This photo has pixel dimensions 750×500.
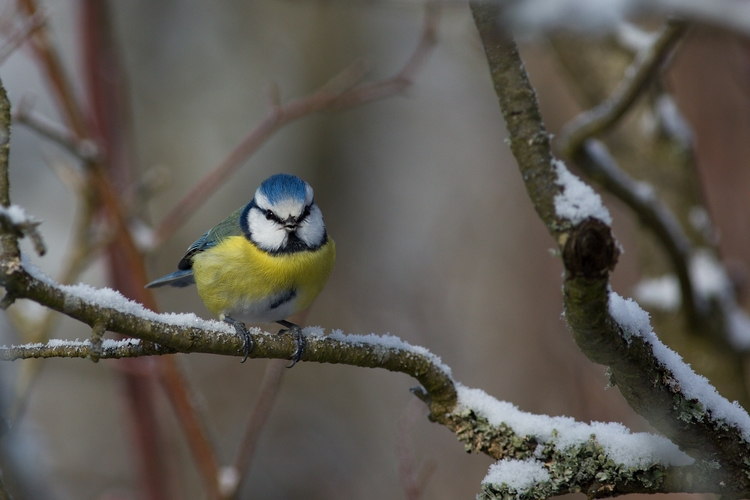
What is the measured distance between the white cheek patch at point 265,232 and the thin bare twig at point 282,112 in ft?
0.87

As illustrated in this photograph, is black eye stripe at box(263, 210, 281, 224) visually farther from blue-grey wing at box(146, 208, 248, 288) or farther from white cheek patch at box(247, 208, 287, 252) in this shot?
blue-grey wing at box(146, 208, 248, 288)

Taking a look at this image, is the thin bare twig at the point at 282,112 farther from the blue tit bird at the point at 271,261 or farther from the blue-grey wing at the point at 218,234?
the blue tit bird at the point at 271,261

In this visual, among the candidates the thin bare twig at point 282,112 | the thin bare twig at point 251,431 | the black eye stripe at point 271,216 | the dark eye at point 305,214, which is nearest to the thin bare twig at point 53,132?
the thin bare twig at point 282,112

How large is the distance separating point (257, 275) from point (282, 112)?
26.7 inches

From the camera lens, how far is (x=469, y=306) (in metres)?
5.16

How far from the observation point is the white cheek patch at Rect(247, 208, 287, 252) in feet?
6.97

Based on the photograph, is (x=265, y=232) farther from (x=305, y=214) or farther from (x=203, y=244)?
(x=203, y=244)

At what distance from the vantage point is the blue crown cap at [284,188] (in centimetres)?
213

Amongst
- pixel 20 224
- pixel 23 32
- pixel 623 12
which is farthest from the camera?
pixel 23 32

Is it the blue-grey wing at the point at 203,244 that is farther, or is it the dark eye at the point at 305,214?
the blue-grey wing at the point at 203,244

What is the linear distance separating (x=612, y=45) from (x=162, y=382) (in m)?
2.38

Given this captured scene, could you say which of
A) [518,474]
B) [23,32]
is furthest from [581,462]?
[23,32]

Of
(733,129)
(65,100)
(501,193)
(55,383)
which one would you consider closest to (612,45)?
(733,129)

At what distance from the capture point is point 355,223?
25.8 feet
